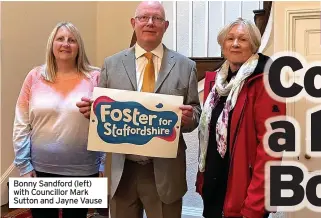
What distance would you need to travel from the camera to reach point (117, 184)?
1.70m

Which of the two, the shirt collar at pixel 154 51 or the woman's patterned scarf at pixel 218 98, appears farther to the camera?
the shirt collar at pixel 154 51

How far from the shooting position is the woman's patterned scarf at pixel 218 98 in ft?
4.76

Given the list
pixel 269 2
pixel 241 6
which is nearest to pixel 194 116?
pixel 269 2

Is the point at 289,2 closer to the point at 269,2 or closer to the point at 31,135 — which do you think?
the point at 269,2

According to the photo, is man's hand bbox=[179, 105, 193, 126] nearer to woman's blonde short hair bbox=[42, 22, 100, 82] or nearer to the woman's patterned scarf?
the woman's patterned scarf

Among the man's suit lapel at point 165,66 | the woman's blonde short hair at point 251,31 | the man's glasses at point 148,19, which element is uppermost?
the man's glasses at point 148,19

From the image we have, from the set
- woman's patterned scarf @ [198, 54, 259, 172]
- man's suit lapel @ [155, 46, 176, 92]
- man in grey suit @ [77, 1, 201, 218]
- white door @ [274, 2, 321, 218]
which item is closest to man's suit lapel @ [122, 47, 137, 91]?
man in grey suit @ [77, 1, 201, 218]

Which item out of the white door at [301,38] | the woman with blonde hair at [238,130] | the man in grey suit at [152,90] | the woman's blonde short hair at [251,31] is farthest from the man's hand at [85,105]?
the white door at [301,38]

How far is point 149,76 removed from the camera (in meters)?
1.71

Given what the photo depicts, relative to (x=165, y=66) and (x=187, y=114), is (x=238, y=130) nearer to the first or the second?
(x=187, y=114)

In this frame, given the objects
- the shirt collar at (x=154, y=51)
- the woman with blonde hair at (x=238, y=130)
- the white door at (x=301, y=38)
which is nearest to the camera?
the woman with blonde hair at (x=238, y=130)

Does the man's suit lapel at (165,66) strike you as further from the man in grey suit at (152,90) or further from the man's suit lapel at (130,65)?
the man's suit lapel at (130,65)

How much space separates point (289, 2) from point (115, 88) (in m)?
1.07

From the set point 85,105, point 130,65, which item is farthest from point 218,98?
point 85,105
